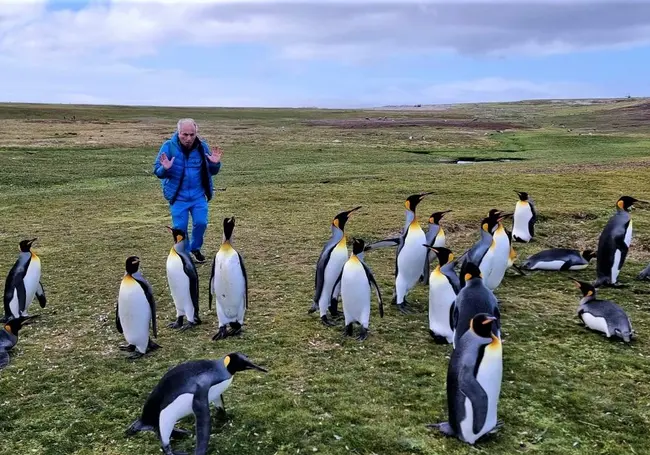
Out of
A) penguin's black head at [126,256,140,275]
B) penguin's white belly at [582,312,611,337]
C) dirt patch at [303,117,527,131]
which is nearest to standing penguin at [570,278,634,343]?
penguin's white belly at [582,312,611,337]

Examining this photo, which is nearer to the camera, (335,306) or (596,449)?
(596,449)

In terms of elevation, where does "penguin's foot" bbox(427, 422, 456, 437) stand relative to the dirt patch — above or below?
below

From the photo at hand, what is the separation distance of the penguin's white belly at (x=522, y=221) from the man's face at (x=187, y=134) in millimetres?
5303

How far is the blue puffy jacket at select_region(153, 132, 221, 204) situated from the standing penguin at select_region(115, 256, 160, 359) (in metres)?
2.88

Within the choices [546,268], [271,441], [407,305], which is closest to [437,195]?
[546,268]

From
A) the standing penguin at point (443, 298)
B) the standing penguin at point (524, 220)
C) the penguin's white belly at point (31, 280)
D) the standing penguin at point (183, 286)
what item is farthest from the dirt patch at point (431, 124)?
the penguin's white belly at point (31, 280)

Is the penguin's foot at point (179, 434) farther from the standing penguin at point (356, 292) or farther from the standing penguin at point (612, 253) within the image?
the standing penguin at point (612, 253)

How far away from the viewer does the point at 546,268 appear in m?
8.16

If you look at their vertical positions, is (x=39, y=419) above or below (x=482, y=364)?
below

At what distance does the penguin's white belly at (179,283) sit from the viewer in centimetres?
605

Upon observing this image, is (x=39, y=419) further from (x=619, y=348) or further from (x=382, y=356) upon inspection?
(x=619, y=348)

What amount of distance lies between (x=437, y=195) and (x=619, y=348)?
9106mm

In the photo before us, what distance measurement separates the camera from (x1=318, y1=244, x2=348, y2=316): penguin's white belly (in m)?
6.21

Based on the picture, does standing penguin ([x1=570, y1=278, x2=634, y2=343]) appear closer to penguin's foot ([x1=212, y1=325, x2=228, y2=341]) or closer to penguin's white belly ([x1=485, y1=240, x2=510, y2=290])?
penguin's white belly ([x1=485, y1=240, x2=510, y2=290])
